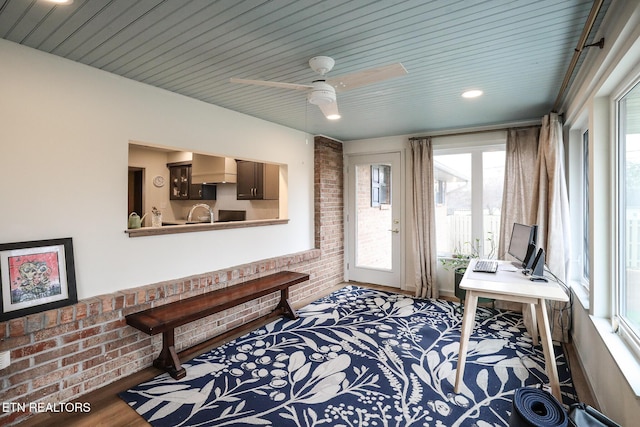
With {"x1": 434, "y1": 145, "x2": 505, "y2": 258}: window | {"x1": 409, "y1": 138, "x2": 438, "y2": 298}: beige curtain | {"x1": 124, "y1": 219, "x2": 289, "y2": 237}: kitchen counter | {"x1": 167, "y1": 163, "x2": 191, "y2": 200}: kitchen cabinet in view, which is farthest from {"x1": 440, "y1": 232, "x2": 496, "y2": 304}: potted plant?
{"x1": 167, "y1": 163, "x2": 191, "y2": 200}: kitchen cabinet

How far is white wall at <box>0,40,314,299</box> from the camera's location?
2078 millimetres

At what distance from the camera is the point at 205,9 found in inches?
66.2

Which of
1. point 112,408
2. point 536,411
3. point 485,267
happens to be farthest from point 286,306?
point 536,411

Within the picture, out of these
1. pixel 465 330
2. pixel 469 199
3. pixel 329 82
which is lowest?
pixel 465 330

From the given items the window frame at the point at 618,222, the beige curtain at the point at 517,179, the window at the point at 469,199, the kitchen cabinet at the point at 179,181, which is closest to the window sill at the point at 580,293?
the window frame at the point at 618,222

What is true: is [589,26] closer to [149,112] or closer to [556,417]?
[556,417]

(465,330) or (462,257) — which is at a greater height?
(462,257)

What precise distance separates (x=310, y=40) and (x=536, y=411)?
2.47m

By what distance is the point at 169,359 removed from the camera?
2.63 metres

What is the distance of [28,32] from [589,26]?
312cm

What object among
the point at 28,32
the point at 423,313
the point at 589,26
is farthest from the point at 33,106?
the point at 423,313

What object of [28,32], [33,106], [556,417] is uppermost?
[28,32]

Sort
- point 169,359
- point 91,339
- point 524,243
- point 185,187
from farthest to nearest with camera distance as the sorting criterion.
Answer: point 185,187, point 524,243, point 169,359, point 91,339

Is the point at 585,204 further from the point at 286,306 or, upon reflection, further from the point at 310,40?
the point at 286,306
